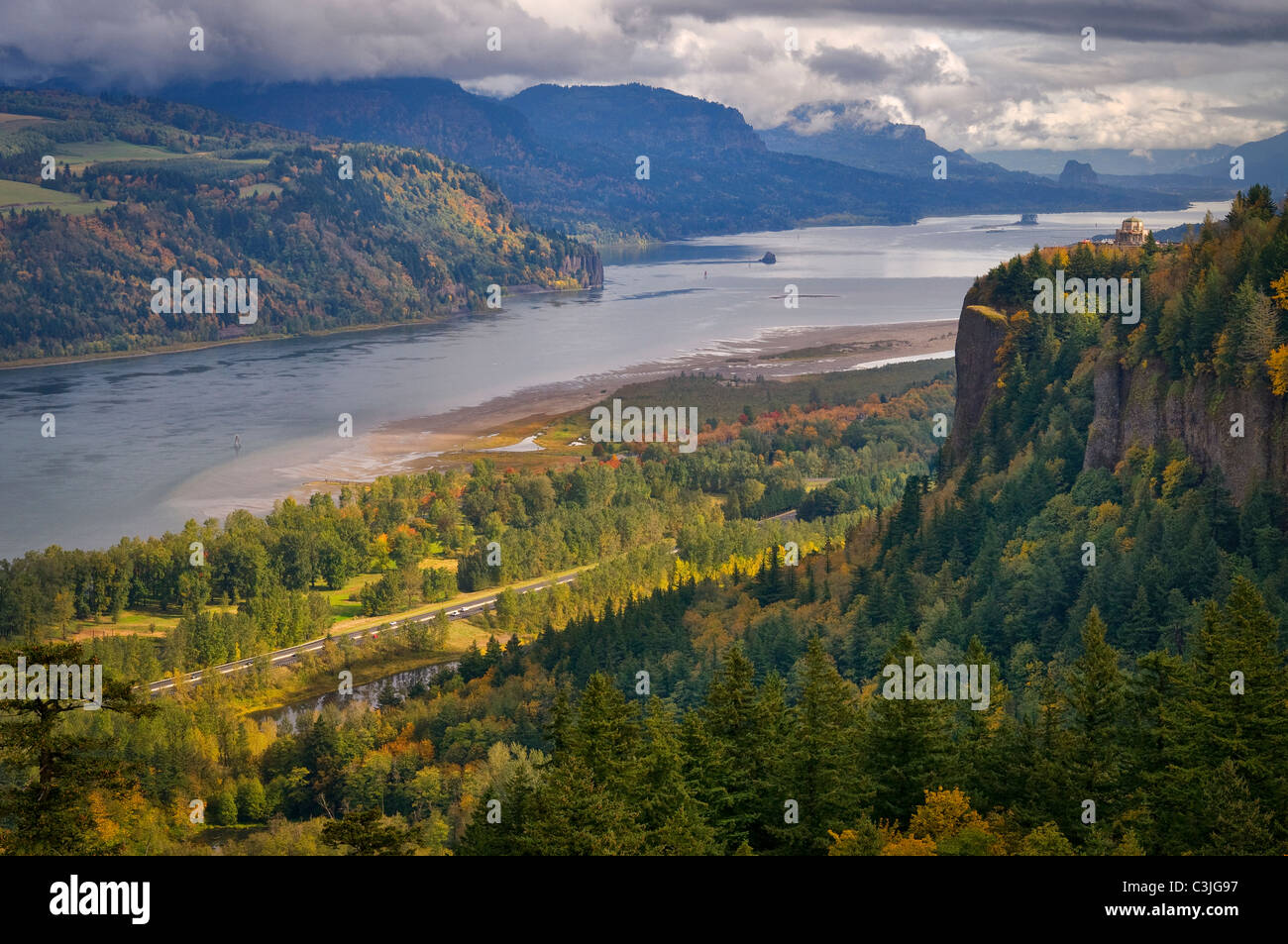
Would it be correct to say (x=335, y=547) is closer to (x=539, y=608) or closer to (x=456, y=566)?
(x=456, y=566)

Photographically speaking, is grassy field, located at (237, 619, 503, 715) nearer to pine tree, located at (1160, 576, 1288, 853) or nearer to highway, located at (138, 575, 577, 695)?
highway, located at (138, 575, 577, 695)

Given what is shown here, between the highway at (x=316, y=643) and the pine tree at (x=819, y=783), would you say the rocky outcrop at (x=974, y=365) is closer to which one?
the highway at (x=316, y=643)

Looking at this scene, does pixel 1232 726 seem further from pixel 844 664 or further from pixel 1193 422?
pixel 844 664

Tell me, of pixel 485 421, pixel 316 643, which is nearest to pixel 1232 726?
pixel 316 643

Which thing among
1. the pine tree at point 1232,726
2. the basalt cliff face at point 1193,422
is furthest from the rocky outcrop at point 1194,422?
the pine tree at point 1232,726

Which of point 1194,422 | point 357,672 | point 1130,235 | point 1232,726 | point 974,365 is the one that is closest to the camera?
point 1232,726

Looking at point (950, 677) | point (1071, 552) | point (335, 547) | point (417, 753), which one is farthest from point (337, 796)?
point (335, 547)
